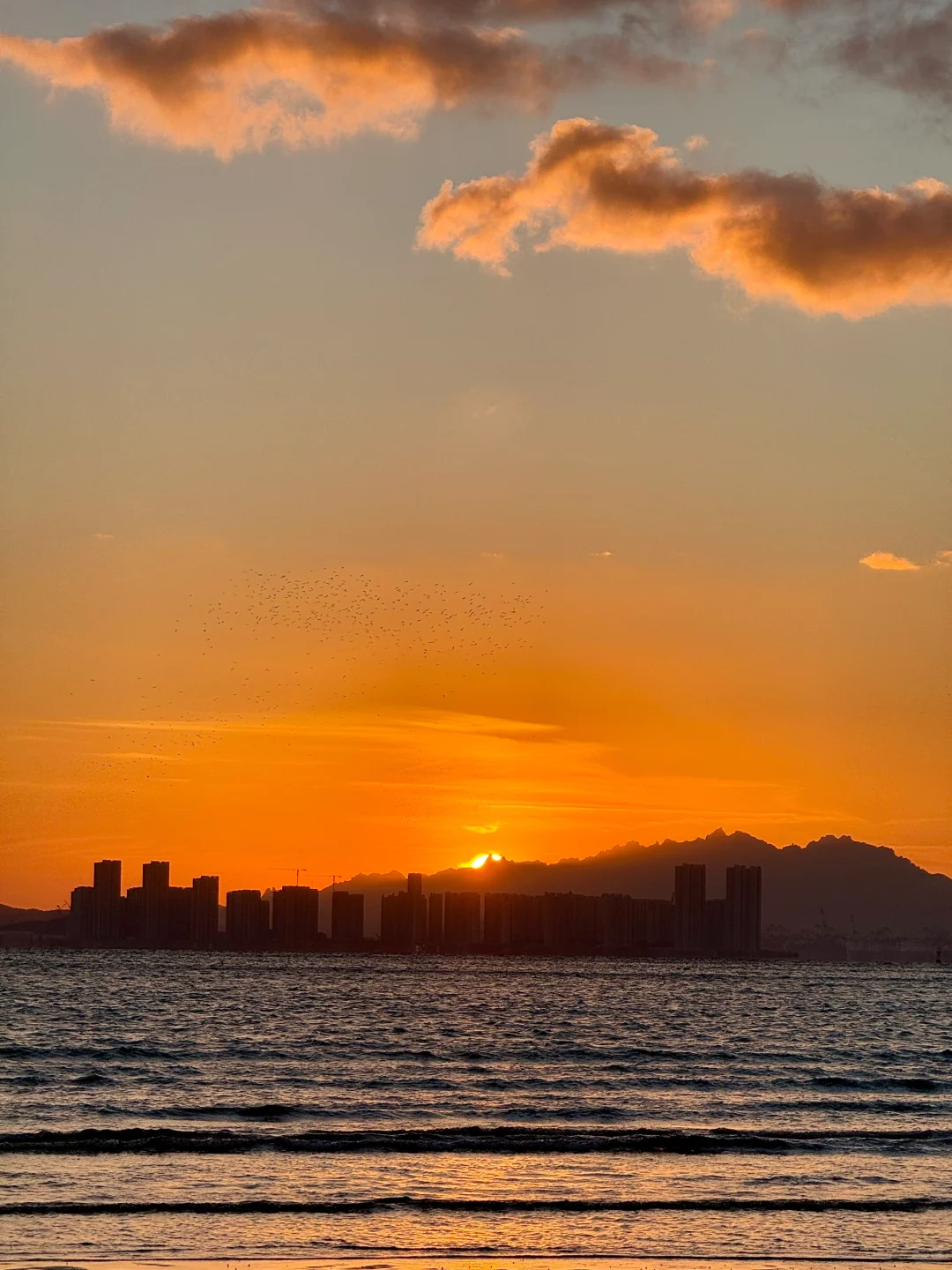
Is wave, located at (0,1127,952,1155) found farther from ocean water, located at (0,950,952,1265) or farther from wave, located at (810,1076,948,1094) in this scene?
wave, located at (810,1076,948,1094)

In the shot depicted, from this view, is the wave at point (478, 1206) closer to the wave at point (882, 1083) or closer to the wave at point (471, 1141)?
the wave at point (471, 1141)

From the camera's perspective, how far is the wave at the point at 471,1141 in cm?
5194

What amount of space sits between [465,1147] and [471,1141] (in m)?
1.48

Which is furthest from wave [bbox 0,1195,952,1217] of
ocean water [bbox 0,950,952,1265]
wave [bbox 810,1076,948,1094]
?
wave [bbox 810,1076,948,1094]

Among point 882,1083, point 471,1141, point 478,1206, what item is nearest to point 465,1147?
point 471,1141

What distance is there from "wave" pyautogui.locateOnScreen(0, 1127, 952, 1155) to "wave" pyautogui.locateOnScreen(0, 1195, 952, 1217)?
1033 centimetres

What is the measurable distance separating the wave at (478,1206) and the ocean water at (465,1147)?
13 cm

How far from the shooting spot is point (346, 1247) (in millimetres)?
35094

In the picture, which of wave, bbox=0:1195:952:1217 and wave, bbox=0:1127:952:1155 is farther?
wave, bbox=0:1127:952:1155

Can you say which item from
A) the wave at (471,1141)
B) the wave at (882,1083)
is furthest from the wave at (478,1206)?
the wave at (882,1083)

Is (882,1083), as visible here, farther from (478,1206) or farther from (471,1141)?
(478,1206)

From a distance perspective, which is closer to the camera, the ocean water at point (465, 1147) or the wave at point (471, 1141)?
the ocean water at point (465, 1147)

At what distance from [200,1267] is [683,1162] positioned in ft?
70.2

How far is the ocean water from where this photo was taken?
3659cm
